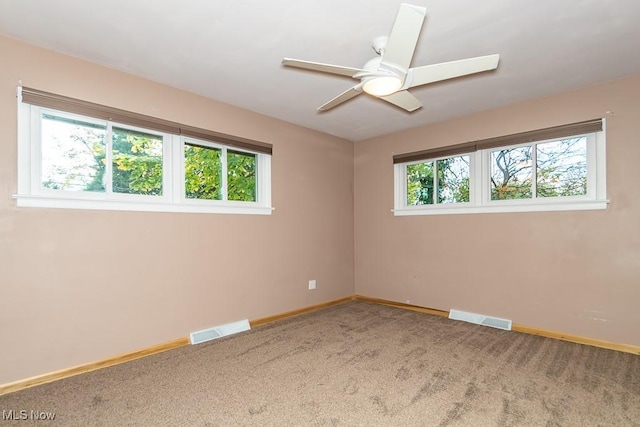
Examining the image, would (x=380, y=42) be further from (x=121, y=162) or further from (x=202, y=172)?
(x=121, y=162)

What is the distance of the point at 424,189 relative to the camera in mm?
4344

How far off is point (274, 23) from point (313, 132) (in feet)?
7.57

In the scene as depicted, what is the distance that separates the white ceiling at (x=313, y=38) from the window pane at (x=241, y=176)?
756mm

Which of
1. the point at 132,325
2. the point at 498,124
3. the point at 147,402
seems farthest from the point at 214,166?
the point at 498,124

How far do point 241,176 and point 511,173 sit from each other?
3.01 meters

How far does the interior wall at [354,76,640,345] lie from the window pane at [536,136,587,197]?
0.23 m

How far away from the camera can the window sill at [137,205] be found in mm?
2355

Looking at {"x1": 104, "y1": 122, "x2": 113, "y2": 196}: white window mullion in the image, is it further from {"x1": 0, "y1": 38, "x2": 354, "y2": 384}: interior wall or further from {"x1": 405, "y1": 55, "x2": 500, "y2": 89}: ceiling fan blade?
{"x1": 405, "y1": 55, "x2": 500, "y2": 89}: ceiling fan blade

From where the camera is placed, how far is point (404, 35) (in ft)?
5.38

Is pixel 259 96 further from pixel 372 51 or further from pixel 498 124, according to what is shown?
pixel 498 124

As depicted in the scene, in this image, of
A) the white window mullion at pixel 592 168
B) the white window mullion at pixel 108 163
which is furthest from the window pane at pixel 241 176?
the white window mullion at pixel 592 168

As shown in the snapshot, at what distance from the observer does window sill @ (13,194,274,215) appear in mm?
2355

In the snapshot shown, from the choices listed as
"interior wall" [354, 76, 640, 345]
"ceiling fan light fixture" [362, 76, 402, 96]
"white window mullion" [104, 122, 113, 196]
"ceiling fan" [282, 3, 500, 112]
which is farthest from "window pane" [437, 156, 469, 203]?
"white window mullion" [104, 122, 113, 196]

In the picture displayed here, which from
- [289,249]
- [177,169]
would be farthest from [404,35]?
[289,249]
